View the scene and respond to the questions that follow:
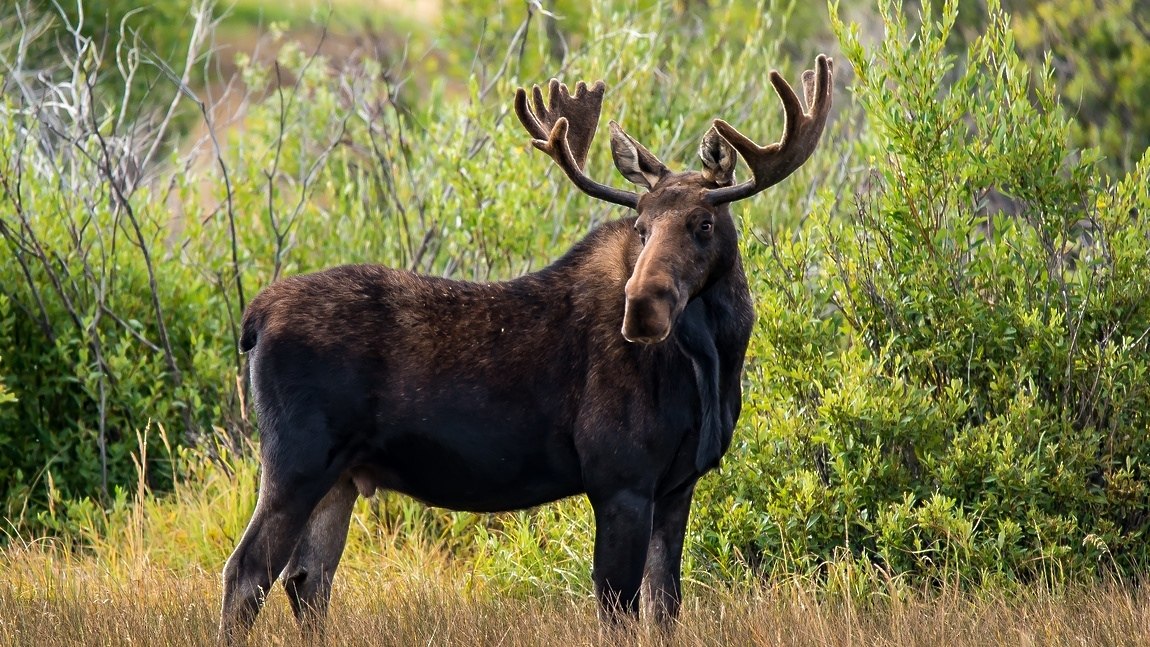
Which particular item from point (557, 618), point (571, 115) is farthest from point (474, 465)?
point (571, 115)

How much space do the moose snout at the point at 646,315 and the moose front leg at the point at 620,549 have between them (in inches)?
26.2

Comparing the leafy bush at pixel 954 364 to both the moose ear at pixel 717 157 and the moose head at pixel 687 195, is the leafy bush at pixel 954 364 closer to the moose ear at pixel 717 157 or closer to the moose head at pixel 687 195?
the moose head at pixel 687 195

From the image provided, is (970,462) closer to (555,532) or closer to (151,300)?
(555,532)

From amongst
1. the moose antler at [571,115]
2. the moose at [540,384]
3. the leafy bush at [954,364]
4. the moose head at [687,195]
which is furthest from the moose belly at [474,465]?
the leafy bush at [954,364]

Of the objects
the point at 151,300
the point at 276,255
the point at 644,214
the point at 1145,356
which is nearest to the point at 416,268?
the point at 276,255

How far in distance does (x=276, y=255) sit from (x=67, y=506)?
1883mm

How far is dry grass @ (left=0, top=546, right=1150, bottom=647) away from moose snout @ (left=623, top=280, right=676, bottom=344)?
1.10 m

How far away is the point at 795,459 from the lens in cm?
699

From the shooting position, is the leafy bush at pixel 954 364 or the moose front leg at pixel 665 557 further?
the leafy bush at pixel 954 364

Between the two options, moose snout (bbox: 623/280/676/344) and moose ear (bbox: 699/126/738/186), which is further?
moose ear (bbox: 699/126/738/186)

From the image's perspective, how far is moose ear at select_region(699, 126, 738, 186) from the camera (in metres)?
5.57

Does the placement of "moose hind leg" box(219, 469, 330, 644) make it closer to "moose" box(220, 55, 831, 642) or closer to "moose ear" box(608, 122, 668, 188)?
"moose" box(220, 55, 831, 642)

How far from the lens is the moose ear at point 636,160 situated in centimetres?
576

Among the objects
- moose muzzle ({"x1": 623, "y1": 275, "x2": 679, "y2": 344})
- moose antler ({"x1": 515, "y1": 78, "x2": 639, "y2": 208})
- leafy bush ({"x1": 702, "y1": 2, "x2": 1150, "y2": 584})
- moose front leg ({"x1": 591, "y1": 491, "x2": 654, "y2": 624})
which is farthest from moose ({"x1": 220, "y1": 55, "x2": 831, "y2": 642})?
leafy bush ({"x1": 702, "y1": 2, "x2": 1150, "y2": 584})
